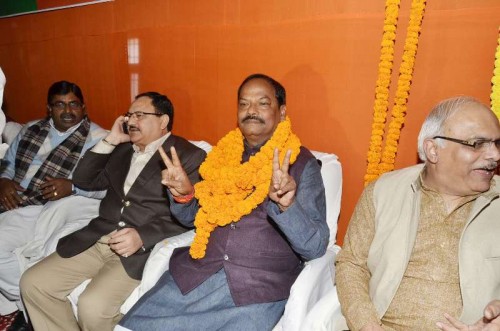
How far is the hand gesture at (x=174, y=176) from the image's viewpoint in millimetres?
2088

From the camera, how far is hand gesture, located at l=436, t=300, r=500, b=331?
1379 mm

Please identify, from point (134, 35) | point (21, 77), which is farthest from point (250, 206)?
point (21, 77)

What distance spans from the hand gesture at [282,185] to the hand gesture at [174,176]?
1.93ft

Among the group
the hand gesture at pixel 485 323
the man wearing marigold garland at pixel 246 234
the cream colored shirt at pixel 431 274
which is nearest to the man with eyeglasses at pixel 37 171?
the man wearing marigold garland at pixel 246 234

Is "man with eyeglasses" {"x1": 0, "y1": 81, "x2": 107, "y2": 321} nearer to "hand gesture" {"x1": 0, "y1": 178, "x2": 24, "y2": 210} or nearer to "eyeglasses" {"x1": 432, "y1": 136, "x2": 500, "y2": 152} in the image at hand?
"hand gesture" {"x1": 0, "y1": 178, "x2": 24, "y2": 210}

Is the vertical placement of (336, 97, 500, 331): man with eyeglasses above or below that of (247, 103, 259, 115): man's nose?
below

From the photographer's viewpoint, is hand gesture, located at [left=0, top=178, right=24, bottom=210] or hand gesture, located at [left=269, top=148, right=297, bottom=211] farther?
hand gesture, located at [left=0, top=178, right=24, bottom=210]

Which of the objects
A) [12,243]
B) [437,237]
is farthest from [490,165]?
[12,243]

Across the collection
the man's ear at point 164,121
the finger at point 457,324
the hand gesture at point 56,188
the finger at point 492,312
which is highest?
the man's ear at point 164,121

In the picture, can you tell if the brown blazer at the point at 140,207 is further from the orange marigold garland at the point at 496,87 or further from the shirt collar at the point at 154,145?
the orange marigold garland at the point at 496,87

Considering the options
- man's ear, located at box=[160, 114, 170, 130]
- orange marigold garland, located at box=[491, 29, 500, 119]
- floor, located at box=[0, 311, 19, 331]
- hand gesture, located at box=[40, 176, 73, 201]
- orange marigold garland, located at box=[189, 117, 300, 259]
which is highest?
orange marigold garland, located at box=[491, 29, 500, 119]

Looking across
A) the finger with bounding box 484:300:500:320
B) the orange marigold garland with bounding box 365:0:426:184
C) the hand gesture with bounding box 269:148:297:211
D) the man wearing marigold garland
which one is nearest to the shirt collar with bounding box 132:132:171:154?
the man wearing marigold garland

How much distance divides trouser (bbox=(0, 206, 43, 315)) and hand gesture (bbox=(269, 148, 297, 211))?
2.12 m

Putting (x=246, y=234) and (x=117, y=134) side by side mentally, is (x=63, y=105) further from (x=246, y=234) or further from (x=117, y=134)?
(x=246, y=234)
